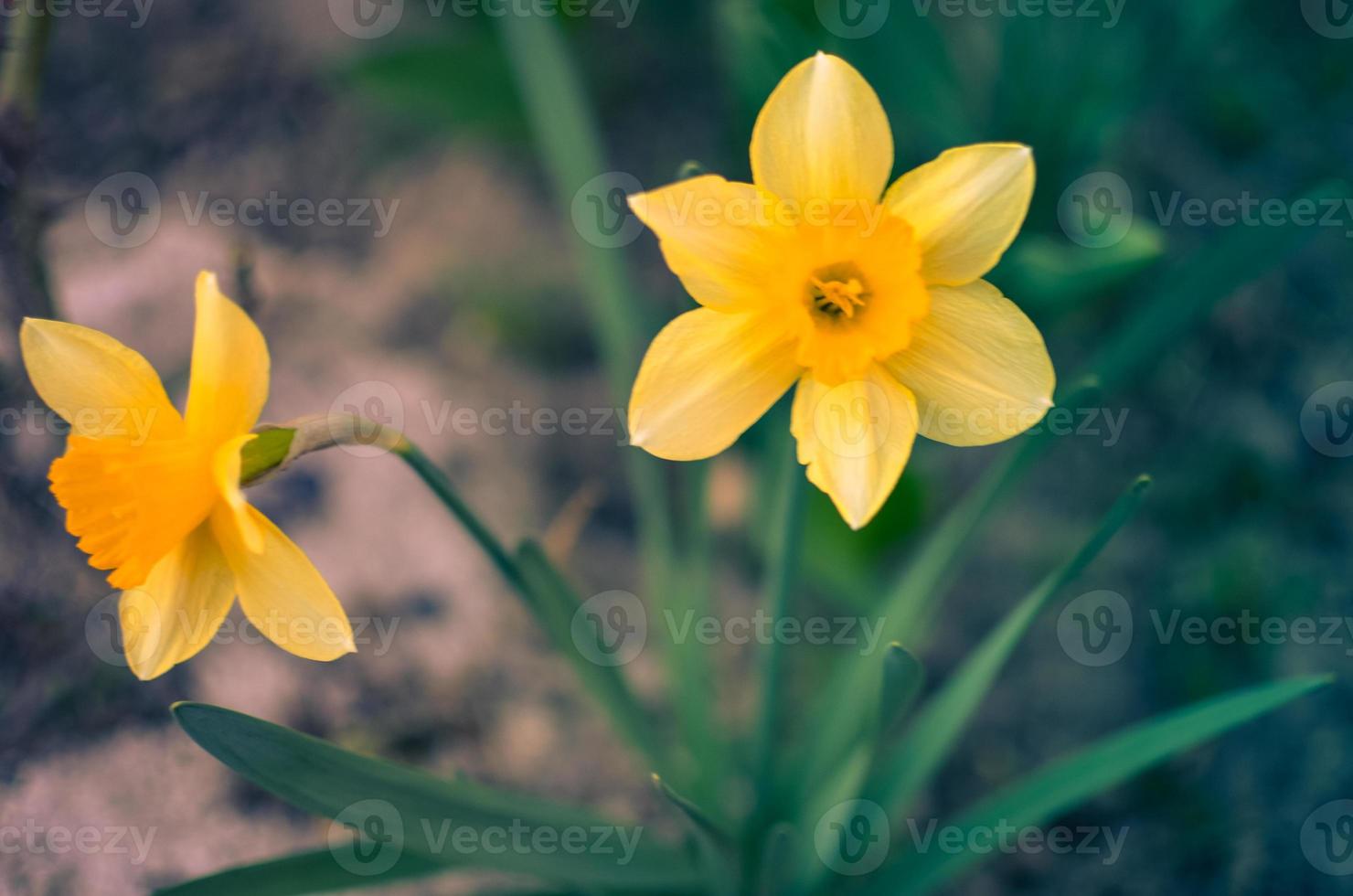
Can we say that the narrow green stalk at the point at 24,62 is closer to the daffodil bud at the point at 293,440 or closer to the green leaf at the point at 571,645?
the daffodil bud at the point at 293,440

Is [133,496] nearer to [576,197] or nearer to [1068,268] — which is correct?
[576,197]

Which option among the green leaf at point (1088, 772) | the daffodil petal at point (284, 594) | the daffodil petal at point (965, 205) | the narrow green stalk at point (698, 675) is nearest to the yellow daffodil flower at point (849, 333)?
the daffodil petal at point (965, 205)

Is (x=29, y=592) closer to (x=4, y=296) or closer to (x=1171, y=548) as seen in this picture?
(x=4, y=296)

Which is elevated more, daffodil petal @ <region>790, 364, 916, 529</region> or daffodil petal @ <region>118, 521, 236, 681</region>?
daffodil petal @ <region>790, 364, 916, 529</region>

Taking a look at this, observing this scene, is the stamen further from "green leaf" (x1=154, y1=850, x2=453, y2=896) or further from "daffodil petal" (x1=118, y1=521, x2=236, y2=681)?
"green leaf" (x1=154, y1=850, x2=453, y2=896)

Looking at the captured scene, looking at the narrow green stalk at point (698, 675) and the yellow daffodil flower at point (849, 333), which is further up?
the yellow daffodil flower at point (849, 333)

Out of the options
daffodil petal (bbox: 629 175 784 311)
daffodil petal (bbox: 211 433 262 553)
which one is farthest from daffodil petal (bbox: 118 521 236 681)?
daffodil petal (bbox: 629 175 784 311)
